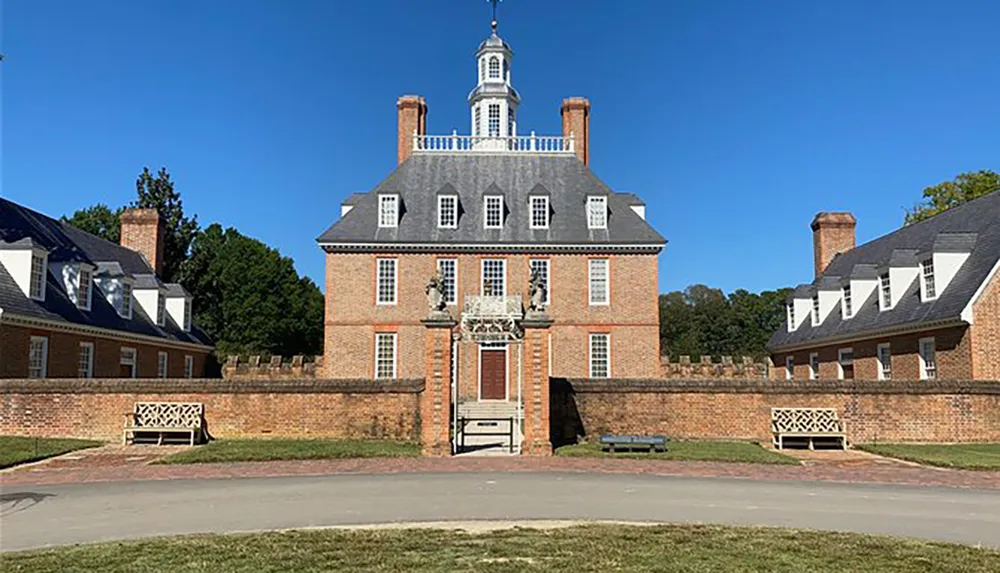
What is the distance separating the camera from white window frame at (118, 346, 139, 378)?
1127 inches

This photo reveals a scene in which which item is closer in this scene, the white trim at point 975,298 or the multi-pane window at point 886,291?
the white trim at point 975,298

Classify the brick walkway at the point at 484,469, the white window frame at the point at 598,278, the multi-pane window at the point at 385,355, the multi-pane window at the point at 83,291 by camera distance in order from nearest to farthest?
the brick walkway at the point at 484,469 < the multi-pane window at the point at 83,291 < the multi-pane window at the point at 385,355 < the white window frame at the point at 598,278

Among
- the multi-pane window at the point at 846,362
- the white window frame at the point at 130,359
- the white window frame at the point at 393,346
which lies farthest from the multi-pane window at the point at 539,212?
the white window frame at the point at 130,359

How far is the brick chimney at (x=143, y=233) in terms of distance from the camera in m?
36.5

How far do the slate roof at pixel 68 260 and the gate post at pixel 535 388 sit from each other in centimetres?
1537

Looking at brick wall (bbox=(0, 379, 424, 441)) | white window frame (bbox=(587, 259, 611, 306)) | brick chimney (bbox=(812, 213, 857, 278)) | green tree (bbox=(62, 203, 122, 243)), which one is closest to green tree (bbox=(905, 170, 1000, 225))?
brick chimney (bbox=(812, 213, 857, 278))

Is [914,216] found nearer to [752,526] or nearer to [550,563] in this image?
[752,526]

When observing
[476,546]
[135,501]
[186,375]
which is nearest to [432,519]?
[476,546]

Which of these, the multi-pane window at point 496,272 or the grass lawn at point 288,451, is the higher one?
the multi-pane window at point 496,272

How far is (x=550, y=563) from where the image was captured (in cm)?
666

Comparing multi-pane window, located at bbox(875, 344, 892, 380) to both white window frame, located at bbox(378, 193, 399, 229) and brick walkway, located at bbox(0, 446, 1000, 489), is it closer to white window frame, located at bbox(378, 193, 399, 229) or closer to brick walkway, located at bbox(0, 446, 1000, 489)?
brick walkway, located at bbox(0, 446, 1000, 489)

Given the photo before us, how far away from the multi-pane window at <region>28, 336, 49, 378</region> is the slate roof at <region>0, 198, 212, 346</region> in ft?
2.53

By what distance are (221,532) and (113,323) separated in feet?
74.3

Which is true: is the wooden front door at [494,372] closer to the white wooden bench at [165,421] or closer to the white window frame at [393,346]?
the white window frame at [393,346]
